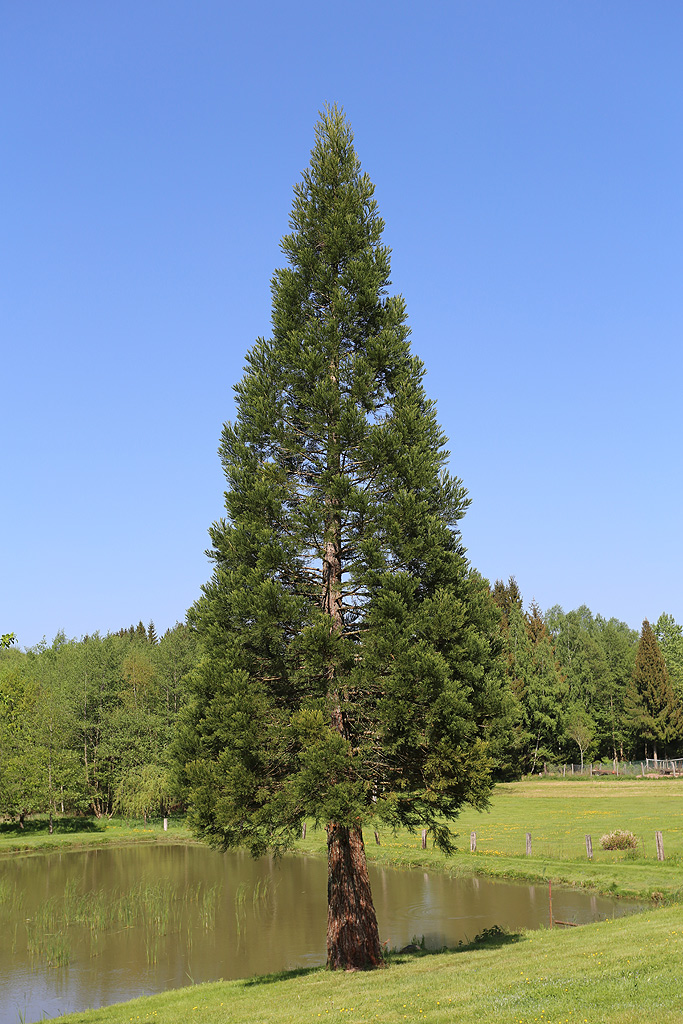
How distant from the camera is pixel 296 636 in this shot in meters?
18.9

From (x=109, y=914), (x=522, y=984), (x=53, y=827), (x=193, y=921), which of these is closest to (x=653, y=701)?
(x=53, y=827)

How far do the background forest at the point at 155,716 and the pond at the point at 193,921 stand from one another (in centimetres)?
814

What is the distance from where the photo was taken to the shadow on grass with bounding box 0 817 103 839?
5884 cm

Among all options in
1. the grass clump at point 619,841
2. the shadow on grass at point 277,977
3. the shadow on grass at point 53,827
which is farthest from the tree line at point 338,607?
the shadow on grass at point 53,827

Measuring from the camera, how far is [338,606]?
19.6 meters

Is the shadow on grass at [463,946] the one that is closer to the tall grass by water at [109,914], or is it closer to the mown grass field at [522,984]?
the mown grass field at [522,984]

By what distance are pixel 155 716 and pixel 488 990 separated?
58095mm

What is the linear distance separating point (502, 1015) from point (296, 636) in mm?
9477

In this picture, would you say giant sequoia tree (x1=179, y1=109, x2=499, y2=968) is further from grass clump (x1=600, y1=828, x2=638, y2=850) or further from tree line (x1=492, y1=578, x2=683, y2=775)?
tree line (x1=492, y1=578, x2=683, y2=775)

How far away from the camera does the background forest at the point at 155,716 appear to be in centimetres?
6031

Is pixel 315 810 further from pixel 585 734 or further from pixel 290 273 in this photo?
pixel 585 734

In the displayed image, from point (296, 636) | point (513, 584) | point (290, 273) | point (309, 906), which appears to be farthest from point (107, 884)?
point (513, 584)

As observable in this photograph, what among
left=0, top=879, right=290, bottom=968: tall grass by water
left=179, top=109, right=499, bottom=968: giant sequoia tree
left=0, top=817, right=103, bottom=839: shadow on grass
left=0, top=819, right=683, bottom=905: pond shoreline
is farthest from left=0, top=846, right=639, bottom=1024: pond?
left=0, top=817, right=103, bottom=839: shadow on grass

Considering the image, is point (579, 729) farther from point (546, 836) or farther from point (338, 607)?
point (338, 607)
